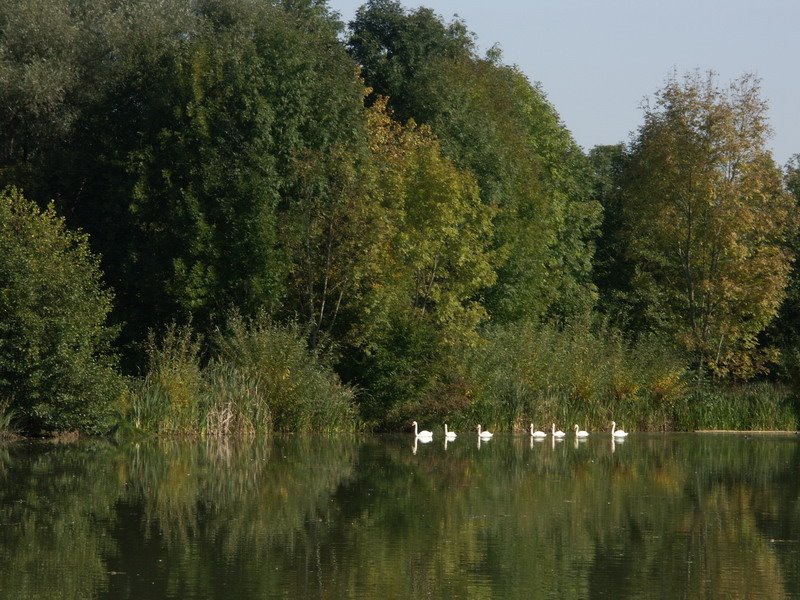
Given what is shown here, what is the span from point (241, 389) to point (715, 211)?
66.3 ft

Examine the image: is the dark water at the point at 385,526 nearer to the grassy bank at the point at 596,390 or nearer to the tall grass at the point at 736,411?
the grassy bank at the point at 596,390

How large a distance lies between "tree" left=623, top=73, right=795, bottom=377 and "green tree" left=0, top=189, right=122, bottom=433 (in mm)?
23008

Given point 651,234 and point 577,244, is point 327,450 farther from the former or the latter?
point 577,244

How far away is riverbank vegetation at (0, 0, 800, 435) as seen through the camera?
30703 millimetres

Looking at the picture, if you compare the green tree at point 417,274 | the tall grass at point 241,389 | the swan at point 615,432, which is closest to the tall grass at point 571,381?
the green tree at point 417,274

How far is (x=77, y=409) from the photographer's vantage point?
94.1 ft

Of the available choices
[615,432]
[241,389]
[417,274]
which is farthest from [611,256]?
[241,389]

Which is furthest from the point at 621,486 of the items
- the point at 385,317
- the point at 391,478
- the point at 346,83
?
the point at 346,83

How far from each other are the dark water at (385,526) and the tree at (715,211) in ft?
62.6

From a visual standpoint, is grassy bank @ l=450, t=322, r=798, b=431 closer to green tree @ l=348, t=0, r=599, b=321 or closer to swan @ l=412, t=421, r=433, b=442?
swan @ l=412, t=421, r=433, b=442

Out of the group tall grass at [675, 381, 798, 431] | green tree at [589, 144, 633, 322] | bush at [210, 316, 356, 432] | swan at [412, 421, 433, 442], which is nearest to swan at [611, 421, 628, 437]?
tall grass at [675, 381, 798, 431]

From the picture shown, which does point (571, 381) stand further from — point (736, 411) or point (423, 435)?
point (423, 435)

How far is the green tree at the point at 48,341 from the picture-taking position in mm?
28281

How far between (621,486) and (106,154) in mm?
22247
